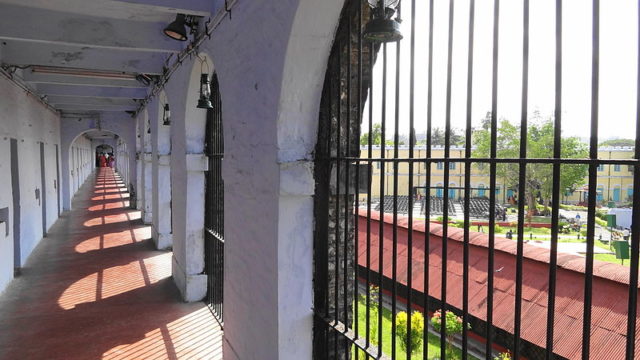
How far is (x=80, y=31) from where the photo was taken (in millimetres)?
5836

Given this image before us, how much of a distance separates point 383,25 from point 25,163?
29.0ft

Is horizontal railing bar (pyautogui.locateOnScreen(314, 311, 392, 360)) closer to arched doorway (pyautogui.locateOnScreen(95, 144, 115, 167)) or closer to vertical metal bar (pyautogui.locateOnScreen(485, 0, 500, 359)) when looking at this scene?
vertical metal bar (pyautogui.locateOnScreen(485, 0, 500, 359))

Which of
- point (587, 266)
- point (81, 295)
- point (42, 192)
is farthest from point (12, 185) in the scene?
point (587, 266)

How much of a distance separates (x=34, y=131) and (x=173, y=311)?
645cm

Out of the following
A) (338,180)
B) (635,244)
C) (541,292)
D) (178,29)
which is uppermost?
(178,29)

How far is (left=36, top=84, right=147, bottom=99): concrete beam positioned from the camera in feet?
34.9

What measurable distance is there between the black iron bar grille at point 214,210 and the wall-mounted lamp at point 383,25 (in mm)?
3994

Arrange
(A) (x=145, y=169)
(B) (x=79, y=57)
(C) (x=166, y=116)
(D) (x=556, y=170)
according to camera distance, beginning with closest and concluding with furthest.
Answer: (D) (x=556, y=170) < (B) (x=79, y=57) < (C) (x=166, y=116) < (A) (x=145, y=169)

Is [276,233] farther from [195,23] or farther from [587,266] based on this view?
[195,23]

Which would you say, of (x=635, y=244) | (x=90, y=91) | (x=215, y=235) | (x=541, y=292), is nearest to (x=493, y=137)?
(x=635, y=244)

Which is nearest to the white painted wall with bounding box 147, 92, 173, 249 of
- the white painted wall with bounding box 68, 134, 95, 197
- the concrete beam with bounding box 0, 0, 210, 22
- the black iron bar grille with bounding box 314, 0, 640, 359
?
the concrete beam with bounding box 0, 0, 210, 22

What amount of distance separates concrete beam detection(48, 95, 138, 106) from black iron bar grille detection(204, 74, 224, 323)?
6818 mm

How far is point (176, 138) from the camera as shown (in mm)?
7004

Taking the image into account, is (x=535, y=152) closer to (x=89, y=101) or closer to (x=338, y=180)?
(x=89, y=101)
